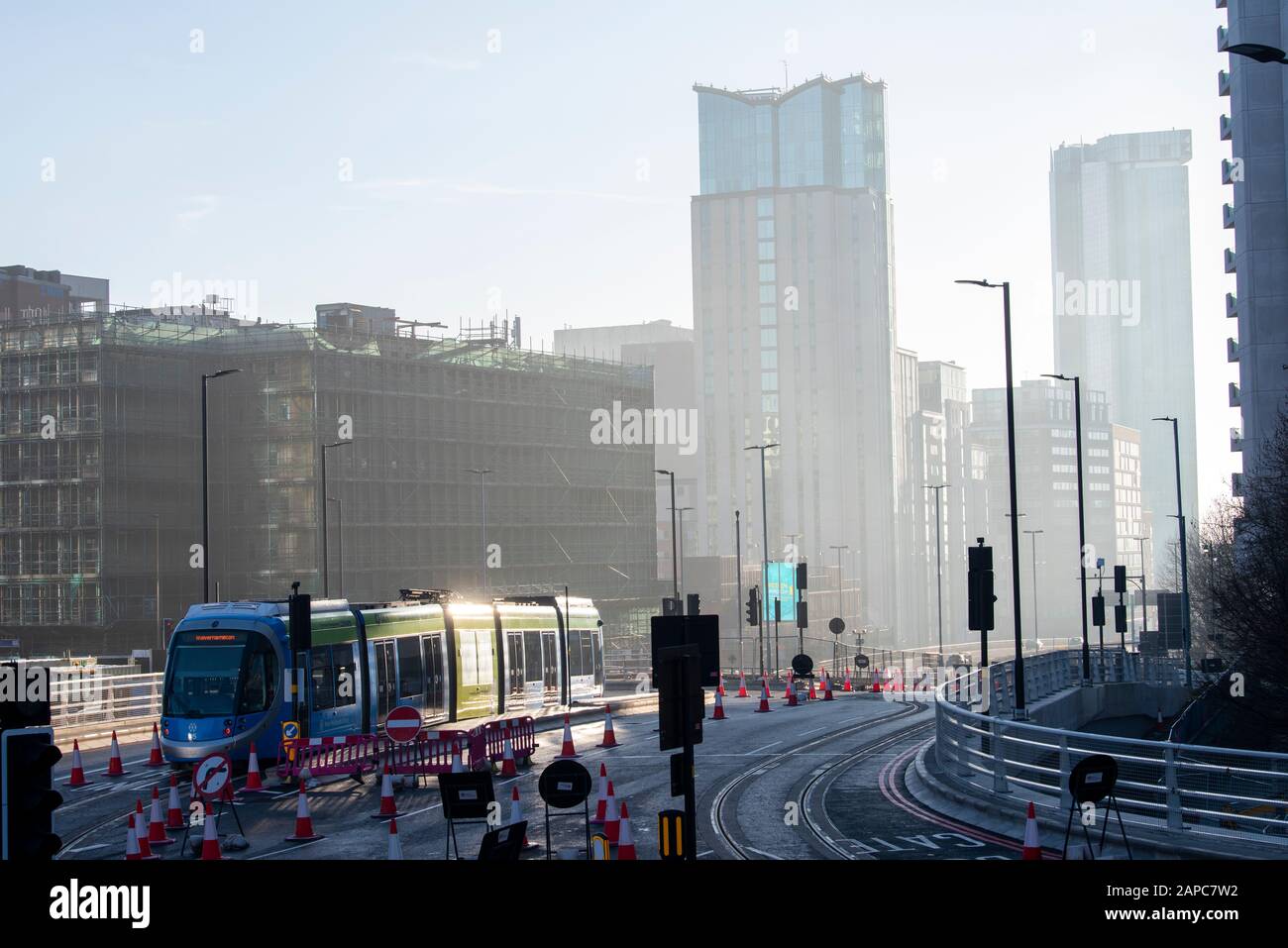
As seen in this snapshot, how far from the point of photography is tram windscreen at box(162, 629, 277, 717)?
1077 inches

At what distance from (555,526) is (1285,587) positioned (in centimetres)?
7760

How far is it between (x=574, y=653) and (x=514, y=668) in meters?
5.27

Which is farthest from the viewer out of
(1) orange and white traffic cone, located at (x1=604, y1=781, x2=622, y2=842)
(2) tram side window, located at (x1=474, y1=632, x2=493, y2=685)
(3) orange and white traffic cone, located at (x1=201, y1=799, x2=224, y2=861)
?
(2) tram side window, located at (x1=474, y1=632, x2=493, y2=685)

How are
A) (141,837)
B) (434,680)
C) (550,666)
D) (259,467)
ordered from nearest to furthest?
1. (141,837)
2. (434,680)
3. (550,666)
4. (259,467)

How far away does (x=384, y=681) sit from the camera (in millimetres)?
31781

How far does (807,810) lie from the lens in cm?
2330

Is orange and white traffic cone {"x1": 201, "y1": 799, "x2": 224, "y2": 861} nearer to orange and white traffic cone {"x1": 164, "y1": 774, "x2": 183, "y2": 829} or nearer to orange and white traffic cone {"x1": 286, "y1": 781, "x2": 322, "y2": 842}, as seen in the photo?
orange and white traffic cone {"x1": 286, "y1": 781, "x2": 322, "y2": 842}

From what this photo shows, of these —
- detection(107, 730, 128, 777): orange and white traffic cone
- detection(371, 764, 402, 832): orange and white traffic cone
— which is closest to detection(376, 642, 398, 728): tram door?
detection(107, 730, 128, 777): orange and white traffic cone

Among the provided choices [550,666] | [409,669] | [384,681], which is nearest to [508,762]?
[384,681]

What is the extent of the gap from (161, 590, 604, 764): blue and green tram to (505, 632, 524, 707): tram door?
1.0 inches

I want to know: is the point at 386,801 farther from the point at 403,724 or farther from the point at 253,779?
the point at 253,779

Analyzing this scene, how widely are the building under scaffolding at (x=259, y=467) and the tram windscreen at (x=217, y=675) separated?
165ft
